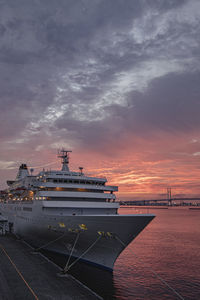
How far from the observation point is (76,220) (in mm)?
20938

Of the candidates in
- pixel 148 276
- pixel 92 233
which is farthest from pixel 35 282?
pixel 148 276

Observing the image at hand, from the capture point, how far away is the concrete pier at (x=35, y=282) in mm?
15055

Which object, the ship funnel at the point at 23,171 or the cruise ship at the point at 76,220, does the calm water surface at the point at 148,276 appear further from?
the ship funnel at the point at 23,171

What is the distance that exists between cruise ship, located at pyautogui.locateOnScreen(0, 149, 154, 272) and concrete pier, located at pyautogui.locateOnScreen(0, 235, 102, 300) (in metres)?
1.59

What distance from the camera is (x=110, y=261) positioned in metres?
20.3

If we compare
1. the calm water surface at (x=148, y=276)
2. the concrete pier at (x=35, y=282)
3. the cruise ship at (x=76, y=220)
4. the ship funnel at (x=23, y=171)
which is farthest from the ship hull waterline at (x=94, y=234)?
the ship funnel at (x=23, y=171)

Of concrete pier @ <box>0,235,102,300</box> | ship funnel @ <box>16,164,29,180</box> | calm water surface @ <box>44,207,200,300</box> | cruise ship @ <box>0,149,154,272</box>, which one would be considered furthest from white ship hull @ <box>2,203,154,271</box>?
ship funnel @ <box>16,164,29,180</box>

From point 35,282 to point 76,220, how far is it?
577cm

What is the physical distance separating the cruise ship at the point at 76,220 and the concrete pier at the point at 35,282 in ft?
5.22

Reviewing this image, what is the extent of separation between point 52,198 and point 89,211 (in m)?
4.47

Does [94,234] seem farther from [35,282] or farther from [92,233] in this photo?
[35,282]

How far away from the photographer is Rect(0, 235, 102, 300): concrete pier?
15055 millimetres

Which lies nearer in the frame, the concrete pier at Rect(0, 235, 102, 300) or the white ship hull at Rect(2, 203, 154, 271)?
the concrete pier at Rect(0, 235, 102, 300)

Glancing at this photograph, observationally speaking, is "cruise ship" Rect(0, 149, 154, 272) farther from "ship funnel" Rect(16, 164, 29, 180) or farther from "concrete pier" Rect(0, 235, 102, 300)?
"ship funnel" Rect(16, 164, 29, 180)
